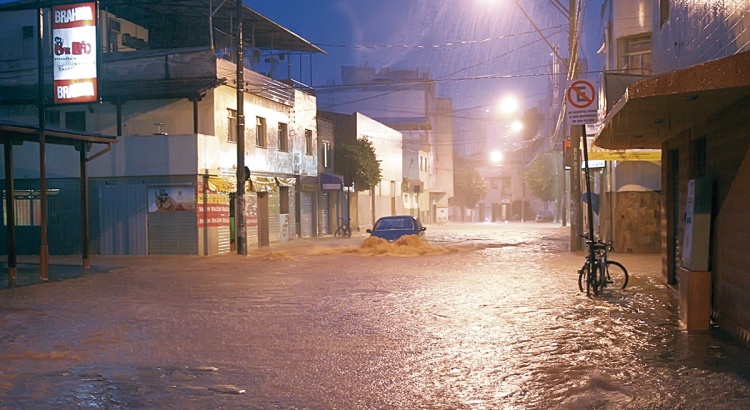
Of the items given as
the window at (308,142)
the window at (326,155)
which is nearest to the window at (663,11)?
the window at (308,142)

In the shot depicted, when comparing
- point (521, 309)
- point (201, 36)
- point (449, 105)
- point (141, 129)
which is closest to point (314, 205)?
point (201, 36)

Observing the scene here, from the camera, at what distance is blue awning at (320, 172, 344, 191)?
38.1 metres

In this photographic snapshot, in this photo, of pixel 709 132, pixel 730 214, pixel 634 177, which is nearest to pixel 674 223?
pixel 709 132

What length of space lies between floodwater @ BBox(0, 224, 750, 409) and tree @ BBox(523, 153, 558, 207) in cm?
6359

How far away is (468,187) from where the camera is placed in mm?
88312

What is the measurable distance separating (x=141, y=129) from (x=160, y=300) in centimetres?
1467

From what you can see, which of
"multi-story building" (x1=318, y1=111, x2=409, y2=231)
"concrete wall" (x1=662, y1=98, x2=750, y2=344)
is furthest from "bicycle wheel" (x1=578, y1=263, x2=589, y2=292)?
"multi-story building" (x1=318, y1=111, x2=409, y2=231)

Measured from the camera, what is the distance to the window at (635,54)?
2381cm

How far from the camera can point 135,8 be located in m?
31.3

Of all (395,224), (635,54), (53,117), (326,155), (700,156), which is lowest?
(395,224)

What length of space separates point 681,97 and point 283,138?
26491 millimetres

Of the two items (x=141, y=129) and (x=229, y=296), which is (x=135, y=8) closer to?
(x=141, y=129)

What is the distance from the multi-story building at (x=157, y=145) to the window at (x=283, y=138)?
1638 millimetres

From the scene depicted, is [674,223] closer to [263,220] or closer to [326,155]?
[263,220]
